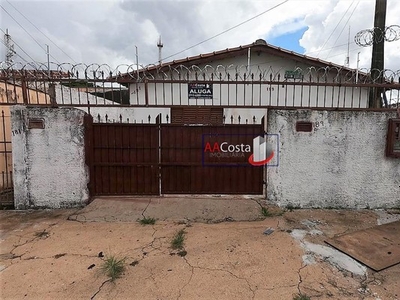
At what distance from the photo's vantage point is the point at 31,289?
2.45 meters

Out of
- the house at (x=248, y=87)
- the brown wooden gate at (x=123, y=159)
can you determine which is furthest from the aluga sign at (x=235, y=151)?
the house at (x=248, y=87)

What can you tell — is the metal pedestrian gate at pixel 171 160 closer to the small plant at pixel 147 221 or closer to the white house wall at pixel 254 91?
the small plant at pixel 147 221

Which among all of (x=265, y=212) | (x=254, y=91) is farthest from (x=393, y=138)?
(x=254, y=91)

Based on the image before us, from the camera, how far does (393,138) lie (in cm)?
447

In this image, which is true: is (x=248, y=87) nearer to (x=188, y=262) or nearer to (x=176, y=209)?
(x=176, y=209)

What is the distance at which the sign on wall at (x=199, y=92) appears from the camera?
7734 mm

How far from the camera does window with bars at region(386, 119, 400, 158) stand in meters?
4.46

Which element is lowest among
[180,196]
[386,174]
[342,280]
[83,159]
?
[342,280]

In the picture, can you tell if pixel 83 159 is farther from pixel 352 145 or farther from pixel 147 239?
pixel 352 145

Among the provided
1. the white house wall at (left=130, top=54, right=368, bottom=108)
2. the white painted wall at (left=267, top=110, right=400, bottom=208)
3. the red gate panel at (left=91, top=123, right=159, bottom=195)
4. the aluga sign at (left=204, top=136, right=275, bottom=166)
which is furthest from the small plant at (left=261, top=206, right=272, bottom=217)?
the white house wall at (left=130, top=54, right=368, bottom=108)

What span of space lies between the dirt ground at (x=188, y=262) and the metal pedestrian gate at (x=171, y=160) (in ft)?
3.28

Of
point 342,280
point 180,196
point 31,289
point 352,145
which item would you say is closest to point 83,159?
point 180,196

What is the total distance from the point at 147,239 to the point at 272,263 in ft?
5.65

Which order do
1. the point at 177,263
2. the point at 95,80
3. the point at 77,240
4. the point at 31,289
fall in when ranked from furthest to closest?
the point at 95,80
the point at 77,240
the point at 177,263
the point at 31,289
